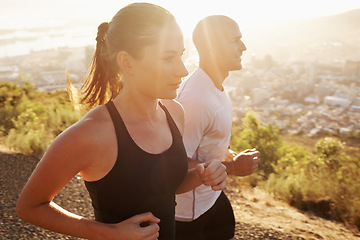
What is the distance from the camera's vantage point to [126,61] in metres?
1.16

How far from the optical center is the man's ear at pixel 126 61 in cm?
115

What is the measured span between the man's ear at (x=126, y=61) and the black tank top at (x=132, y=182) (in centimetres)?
15

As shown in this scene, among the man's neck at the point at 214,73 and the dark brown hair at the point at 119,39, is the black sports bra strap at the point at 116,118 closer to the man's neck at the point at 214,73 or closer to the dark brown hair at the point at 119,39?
the dark brown hair at the point at 119,39

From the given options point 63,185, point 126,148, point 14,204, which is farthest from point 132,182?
point 14,204

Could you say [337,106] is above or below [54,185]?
below

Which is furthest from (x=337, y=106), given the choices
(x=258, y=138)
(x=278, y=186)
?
(x=278, y=186)

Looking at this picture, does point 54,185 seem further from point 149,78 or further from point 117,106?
point 149,78

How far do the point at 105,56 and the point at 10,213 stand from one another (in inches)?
129

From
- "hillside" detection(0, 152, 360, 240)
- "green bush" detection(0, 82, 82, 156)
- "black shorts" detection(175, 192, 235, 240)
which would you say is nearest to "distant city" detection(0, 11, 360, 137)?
"black shorts" detection(175, 192, 235, 240)

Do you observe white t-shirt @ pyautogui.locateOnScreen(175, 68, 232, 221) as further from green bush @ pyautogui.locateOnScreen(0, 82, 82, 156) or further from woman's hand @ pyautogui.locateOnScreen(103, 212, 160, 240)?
green bush @ pyautogui.locateOnScreen(0, 82, 82, 156)

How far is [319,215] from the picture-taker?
445cm

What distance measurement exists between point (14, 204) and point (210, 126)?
3.27 m

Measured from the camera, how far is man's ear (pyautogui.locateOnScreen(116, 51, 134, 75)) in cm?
115

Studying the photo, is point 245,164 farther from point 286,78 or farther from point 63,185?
point 286,78
